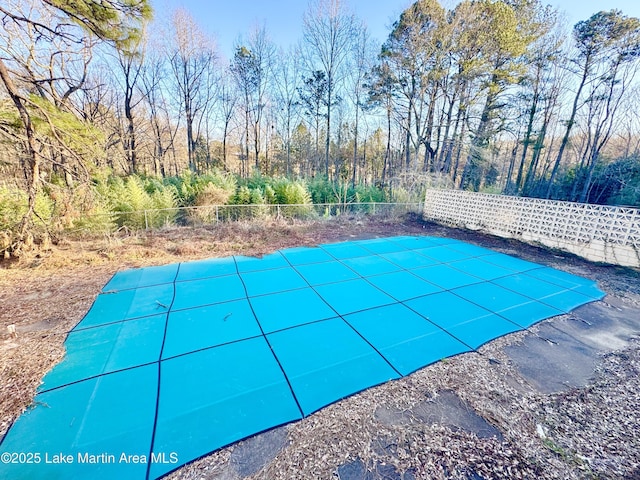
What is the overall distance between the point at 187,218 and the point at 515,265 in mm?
8269

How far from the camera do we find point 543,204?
242 inches

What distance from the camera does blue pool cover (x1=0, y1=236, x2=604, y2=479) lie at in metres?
1.65

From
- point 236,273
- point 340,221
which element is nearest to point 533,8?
point 340,221

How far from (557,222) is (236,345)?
7324 mm

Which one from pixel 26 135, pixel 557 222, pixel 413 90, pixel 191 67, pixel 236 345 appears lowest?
pixel 236 345

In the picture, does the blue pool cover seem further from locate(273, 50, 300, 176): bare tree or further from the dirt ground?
locate(273, 50, 300, 176): bare tree

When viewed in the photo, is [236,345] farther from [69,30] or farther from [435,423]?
[69,30]

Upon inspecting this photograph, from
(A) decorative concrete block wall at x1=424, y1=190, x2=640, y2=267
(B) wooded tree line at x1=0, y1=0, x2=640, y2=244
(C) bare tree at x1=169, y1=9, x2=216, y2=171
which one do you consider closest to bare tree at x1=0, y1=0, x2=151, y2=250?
(B) wooded tree line at x1=0, y1=0, x2=640, y2=244

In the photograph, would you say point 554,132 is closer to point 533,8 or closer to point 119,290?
point 533,8

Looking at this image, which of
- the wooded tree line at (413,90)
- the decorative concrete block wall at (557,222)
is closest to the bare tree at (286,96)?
the wooded tree line at (413,90)

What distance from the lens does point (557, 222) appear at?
19.5 ft

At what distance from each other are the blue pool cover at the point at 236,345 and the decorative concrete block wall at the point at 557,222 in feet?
5.09

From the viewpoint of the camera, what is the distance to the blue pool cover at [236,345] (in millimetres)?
1651

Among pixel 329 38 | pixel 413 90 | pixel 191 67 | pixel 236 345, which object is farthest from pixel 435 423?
pixel 191 67
